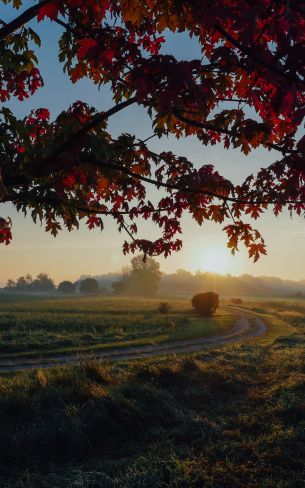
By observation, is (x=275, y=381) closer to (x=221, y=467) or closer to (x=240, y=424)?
(x=240, y=424)

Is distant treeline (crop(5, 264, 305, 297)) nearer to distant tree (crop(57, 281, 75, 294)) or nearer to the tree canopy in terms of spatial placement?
distant tree (crop(57, 281, 75, 294))

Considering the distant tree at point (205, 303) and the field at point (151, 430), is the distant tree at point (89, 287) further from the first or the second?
the field at point (151, 430)

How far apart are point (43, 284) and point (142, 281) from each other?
169ft

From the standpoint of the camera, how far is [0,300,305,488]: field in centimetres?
631

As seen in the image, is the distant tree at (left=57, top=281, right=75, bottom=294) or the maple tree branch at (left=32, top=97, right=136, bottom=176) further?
the distant tree at (left=57, top=281, right=75, bottom=294)

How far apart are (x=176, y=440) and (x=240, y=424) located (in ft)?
4.89

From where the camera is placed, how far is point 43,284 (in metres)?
155

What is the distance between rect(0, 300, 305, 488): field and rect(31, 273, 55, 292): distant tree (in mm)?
143791

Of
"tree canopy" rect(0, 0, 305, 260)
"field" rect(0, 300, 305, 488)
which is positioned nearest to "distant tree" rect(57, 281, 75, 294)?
"field" rect(0, 300, 305, 488)

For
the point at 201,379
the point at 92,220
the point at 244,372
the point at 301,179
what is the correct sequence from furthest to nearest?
the point at 244,372 → the point at 201,379 → the point at 92,220 → the point at 301,179

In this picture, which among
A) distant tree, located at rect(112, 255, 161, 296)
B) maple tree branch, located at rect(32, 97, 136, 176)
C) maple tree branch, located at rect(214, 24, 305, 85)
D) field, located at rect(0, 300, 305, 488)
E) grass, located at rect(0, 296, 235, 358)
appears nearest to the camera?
maple tree branch, located at rect(214, 24, 305, 85)

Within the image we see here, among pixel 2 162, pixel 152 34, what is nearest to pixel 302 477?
pixel 2 162

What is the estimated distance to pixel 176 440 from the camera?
25.7 ft

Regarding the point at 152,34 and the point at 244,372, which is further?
the point at 244,372
